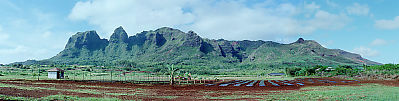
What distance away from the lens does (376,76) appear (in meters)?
61.2

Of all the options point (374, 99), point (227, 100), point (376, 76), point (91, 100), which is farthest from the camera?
point (376, 76)

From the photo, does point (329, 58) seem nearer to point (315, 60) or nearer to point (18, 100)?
point (315, 60)

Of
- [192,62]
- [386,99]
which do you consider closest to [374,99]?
[386,99]

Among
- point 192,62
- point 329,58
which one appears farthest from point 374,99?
point 329,58

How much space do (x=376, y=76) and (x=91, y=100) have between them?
225 feet

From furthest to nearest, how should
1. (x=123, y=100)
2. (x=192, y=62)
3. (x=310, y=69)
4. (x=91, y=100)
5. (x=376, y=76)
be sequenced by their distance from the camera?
1. (x=192, y=62)
2. (x=310, y=69)
3. (x=376, y=76)
4. (x=123, y=100)
5. (x=91, y=100)

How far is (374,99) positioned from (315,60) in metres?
187

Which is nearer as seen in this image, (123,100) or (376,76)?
(123,100)

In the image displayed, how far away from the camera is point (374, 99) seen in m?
15.4

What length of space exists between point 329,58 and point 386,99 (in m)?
204

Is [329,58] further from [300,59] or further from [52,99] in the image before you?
[52,99]

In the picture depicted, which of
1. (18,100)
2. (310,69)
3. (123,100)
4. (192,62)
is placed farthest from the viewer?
(192,62)

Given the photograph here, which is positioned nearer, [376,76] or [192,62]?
[376,76]

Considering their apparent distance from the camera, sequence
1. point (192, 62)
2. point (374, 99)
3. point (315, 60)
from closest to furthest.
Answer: point (374, 99)
point (315, 60)
point (192, 62)
